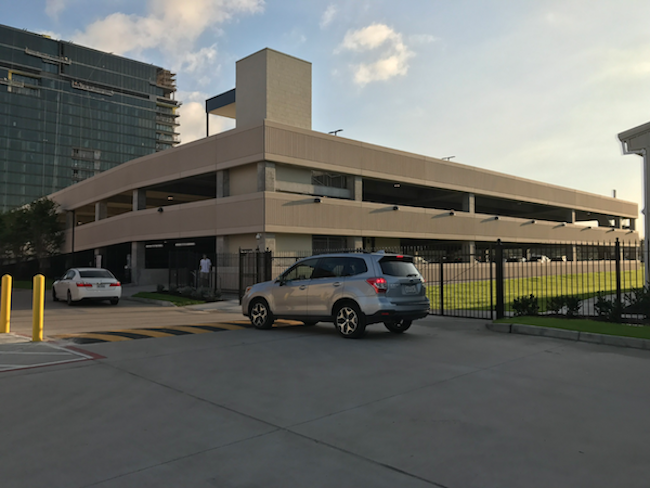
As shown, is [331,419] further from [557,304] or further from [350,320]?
[557,304]

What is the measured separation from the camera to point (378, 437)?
5.00 m

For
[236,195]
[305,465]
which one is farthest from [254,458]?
[236,195]

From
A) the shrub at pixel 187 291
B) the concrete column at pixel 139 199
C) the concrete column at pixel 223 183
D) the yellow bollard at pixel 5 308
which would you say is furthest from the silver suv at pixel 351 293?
the concrete column at pixel 139 199

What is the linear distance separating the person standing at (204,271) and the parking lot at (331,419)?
17739 mm

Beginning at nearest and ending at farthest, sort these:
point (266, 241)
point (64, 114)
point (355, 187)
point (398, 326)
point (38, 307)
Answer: point (38, 307)
point (398, 326)
point (266, 241)
point (355, 187)
point (64, 114)

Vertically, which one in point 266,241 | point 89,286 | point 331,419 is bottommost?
point 331,419

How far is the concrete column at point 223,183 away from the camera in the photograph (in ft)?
100

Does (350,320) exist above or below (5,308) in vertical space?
below

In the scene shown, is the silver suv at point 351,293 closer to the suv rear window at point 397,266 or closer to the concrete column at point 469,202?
the suv rear window at point 397,266

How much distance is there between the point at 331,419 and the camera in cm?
557

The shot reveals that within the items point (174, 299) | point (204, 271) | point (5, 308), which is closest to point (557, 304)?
point (5, 308)

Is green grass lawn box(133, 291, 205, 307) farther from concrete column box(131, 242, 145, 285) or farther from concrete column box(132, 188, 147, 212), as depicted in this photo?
concrete column box(132, 188, 147, 212)

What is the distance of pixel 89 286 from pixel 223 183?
11.2 m

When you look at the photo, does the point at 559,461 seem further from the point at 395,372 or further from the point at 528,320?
the point at 528,320
